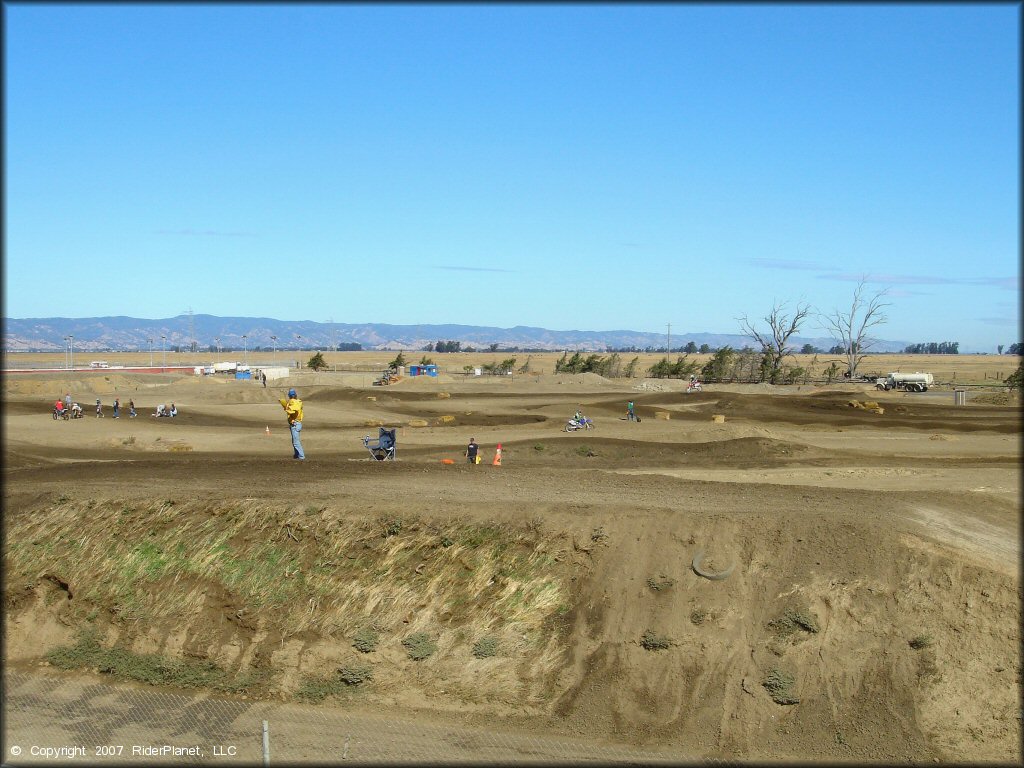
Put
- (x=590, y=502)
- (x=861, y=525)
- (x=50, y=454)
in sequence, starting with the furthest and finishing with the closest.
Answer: (x=50, y=454) → (x=590, y=502) → (x=861, y=525)

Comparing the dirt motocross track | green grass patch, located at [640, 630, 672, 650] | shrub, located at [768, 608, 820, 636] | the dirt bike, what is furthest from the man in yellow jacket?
the dirt bike

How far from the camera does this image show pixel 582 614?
16938 mm

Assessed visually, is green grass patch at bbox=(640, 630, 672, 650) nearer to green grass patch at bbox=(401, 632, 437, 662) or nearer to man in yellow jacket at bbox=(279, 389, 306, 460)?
green grass patch at bbox=(401, 632, 437, 662)

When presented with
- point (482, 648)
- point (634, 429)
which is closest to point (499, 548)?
point (482, 648)

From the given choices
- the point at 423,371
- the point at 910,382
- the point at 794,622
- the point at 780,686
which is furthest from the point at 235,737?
the point at 423,371

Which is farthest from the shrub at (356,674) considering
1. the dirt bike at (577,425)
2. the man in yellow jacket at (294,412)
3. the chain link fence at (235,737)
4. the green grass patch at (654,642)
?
the dirt bike at (577,425)

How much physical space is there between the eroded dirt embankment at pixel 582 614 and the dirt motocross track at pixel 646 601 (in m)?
0.04

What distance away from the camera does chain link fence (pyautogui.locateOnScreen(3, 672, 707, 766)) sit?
1402 cm

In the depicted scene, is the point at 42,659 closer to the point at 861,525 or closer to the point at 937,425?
the point at 861,525

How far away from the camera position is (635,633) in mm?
16375

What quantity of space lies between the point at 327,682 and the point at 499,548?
4.32m

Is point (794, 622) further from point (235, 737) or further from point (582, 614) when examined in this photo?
point (235, 737)

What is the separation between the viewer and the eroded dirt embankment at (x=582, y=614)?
14695 mm

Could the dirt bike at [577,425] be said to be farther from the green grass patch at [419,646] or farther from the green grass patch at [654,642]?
the green grass patch at [654,642]
